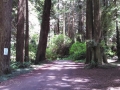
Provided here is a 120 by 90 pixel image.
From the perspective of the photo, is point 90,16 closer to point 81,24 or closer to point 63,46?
point 63,46

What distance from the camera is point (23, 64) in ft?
60.2

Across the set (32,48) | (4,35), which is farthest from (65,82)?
(32,48)

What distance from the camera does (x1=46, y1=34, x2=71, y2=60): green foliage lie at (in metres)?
39.1

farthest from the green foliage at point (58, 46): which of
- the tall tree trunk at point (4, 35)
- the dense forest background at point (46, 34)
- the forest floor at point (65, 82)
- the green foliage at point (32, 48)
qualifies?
the tall tree trunk at point (4, 35)

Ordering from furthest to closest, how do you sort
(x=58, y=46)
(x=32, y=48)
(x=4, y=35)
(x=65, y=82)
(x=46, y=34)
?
(x=58, y=46) → (x=32, y=48) → (x=46, y=34) → (x=4, y=35) → (x=65, y=82)

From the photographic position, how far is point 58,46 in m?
40.4

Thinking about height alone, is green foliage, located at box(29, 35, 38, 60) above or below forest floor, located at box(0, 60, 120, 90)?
above

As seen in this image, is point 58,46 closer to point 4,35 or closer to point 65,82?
point 4,35

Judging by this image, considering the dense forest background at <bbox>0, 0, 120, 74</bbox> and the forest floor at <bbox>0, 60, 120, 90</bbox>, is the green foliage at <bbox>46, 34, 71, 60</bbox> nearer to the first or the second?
the dense forest background at <bbox>0, 0, 120, 74</bbox>

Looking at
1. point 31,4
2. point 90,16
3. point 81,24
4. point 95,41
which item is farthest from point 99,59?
point 81,24

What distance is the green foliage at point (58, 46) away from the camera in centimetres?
3914

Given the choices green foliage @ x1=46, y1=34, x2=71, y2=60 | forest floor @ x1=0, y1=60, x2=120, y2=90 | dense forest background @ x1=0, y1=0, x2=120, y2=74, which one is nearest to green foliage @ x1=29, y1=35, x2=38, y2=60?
dense forest background @ x1=0, y1=0, x2=120, y2=74

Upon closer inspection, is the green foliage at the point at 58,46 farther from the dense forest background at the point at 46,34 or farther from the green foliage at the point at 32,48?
the green foliage at the point at 32,48

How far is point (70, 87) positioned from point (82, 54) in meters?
21.8
